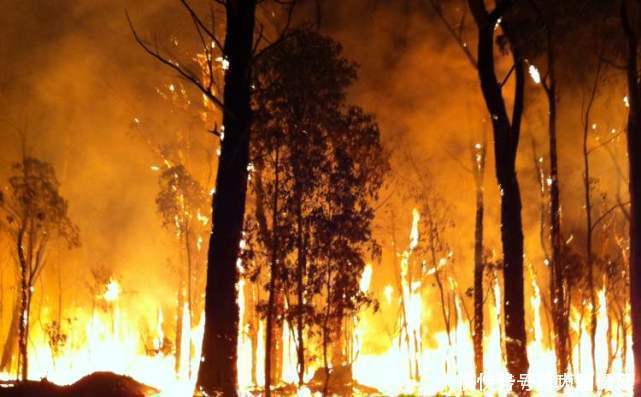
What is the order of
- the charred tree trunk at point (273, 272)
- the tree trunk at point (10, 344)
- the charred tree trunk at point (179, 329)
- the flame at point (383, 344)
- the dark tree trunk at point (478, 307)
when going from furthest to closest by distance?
the tree trunk at point (10, 344) → the charred tree trunk at point (179, 329) → the flame at point (383, 344) → the dark tree trunk at point (478, 307) → the charred tree trunk at point (273, 272)

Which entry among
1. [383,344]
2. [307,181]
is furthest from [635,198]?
[383,344]

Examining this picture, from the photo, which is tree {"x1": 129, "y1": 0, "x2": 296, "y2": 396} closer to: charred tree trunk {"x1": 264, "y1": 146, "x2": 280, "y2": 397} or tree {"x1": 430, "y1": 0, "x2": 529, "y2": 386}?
charred tree trunk {"x1": 264, "y1": 146, "x2": 280, "y2": 397}

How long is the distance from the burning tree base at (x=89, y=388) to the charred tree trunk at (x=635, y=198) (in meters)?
8.66

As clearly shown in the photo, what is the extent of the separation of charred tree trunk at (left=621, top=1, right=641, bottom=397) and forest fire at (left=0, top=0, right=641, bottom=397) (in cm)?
4

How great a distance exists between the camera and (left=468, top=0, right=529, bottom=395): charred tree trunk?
43.8 feet

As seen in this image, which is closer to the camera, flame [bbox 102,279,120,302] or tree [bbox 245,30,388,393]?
tree [bbox 245,30,388,393]

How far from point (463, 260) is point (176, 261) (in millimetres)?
14671

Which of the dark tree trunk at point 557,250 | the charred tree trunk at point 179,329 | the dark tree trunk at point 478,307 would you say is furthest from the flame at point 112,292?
the dark tree trunk at point 557,250

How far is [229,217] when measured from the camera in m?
11.7

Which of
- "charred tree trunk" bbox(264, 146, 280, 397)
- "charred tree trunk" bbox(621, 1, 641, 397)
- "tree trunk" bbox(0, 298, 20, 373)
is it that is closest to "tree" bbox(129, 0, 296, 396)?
"charred tree trunk" bbox(264, 146, 280, 397)

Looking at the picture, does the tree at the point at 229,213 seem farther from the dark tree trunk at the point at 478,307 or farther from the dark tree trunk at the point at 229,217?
the dark tree trunk at the point at 478,307

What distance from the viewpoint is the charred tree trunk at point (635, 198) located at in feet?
39.7

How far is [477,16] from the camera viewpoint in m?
15.1

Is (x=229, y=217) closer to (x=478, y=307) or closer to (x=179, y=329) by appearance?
(x=478, y=307)
